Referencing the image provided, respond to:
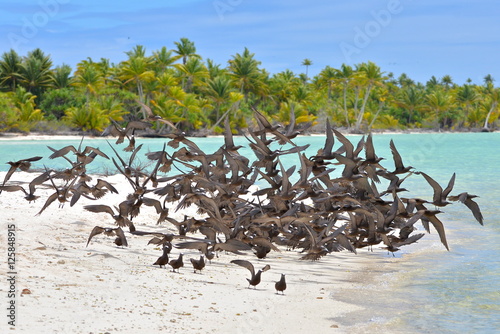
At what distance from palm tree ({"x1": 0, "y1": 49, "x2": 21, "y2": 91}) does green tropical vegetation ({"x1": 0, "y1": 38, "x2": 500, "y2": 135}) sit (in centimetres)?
9

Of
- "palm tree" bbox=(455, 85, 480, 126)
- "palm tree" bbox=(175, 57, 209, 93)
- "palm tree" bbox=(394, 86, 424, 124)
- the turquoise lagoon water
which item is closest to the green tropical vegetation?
"palm tree" bbox=(175, 57, 209, 93)

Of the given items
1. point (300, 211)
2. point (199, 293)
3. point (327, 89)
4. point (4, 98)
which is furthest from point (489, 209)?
point (327, 89)

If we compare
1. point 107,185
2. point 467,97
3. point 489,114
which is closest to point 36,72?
point 107,185

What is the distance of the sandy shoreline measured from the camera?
3441mm

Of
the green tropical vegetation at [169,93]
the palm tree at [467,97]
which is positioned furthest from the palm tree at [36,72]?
the palm tree at [467,97]

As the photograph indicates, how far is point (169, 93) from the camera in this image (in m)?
53.6

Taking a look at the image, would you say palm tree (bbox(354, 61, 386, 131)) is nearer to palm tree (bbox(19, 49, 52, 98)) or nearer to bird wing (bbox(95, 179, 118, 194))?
palm tree (bbox(19, 49, 52, 98))

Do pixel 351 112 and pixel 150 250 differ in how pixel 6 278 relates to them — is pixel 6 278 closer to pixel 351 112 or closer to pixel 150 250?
pixel 150 250

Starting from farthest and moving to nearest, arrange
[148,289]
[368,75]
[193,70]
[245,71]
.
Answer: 1. [368,75]
2. [245,71]
3. [193,70]
4. [148,289]

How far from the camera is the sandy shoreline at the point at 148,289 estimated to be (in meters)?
3.44

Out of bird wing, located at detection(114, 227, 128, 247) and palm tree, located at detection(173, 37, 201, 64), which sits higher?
palm tree, located at detection(173, 37, 201, 64)

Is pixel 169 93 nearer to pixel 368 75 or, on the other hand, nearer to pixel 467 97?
pixel 368 75

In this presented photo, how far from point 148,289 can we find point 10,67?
177 ft

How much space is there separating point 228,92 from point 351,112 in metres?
23.8
